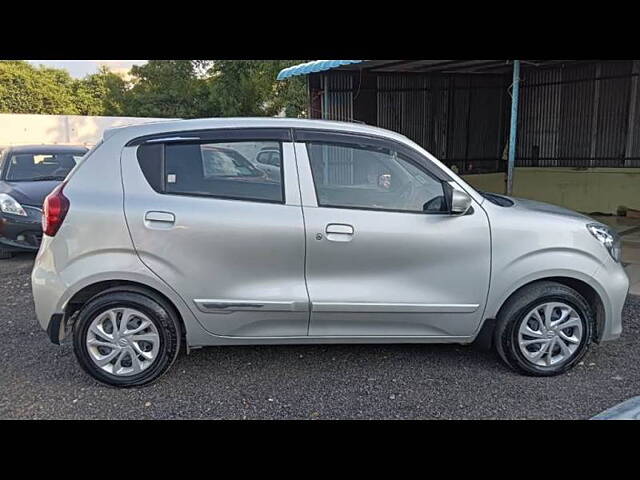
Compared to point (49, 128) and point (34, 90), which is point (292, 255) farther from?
point (34, 90)

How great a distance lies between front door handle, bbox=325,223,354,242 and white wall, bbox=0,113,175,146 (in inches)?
742

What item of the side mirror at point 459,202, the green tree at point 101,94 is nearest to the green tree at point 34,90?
the green tree at point 101,94

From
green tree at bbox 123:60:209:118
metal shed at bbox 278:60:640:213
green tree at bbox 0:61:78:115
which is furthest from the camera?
green tree at bbox 123:60:209:118

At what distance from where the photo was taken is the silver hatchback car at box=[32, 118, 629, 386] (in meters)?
3.24

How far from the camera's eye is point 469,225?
335 cm

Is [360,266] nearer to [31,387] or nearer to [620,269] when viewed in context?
[620,269]

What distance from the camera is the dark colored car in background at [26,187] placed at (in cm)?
643

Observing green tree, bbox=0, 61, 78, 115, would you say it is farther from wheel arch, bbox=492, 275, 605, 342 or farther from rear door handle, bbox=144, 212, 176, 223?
wheel arch, bbox=492, 275, 605, 342

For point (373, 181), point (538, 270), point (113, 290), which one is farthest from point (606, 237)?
point (113, 290)

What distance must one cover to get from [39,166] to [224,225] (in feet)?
18.5

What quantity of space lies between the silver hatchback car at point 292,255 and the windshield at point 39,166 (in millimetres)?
4634

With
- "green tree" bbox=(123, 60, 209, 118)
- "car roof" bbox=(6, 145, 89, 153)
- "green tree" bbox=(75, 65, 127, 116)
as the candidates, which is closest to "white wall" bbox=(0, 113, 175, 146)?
"green tree" bbox=(123, 60, 209, 118)

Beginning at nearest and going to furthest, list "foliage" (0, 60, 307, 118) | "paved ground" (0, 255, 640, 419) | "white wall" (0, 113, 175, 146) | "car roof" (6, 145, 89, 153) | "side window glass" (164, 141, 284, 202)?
"paved ground" (0, 255, 640, 419) < "side window glass" (164, 141, 284, 202) < "car roof" (6, 145, 89, 153) < "white wall" (0, 113, 175, 146) < "foliage" (0, 60, 307, 118)

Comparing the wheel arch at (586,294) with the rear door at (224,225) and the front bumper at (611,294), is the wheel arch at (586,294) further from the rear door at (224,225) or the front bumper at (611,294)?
the rear door at (224,225)
